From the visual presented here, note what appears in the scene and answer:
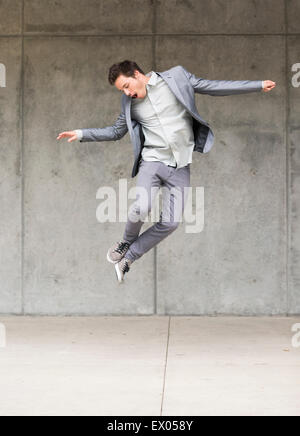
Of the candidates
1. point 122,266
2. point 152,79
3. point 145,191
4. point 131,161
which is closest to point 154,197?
point 145,191

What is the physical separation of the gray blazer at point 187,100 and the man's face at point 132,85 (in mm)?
122

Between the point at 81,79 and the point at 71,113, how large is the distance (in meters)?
0.40

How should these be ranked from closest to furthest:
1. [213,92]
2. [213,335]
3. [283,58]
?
[213,92] < [213,335] < [283,58]

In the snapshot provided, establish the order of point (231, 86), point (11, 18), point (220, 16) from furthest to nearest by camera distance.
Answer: point (11, 18) → point (220, 16) → point (231, 86)

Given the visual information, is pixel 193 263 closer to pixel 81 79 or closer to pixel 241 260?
A: pixel 241 260

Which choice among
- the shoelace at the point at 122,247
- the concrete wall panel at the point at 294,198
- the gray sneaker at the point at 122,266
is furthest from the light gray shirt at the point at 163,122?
the concrete wall panel at the point at 294,198

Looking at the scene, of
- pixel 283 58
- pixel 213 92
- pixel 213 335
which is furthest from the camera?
Result: pixel 283 58

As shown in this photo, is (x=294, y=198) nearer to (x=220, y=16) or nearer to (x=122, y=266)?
(x=220, y=16)

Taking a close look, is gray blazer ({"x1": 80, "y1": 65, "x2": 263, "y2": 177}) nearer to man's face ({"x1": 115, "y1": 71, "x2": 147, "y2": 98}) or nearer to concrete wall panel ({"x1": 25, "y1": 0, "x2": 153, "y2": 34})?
man's face ({"x1": 115, "y1": 71, "x2": 147, "y2": 98})

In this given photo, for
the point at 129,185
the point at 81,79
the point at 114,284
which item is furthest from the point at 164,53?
the point at 114,284

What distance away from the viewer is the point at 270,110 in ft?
27.7

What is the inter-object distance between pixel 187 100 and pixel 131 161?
9.04ft

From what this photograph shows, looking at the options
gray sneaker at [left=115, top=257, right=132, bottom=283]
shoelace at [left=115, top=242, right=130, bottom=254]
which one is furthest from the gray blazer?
gray sneaker at [left=115, top=257, right=132, bottom=283]

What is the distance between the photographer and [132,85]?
5.79m
